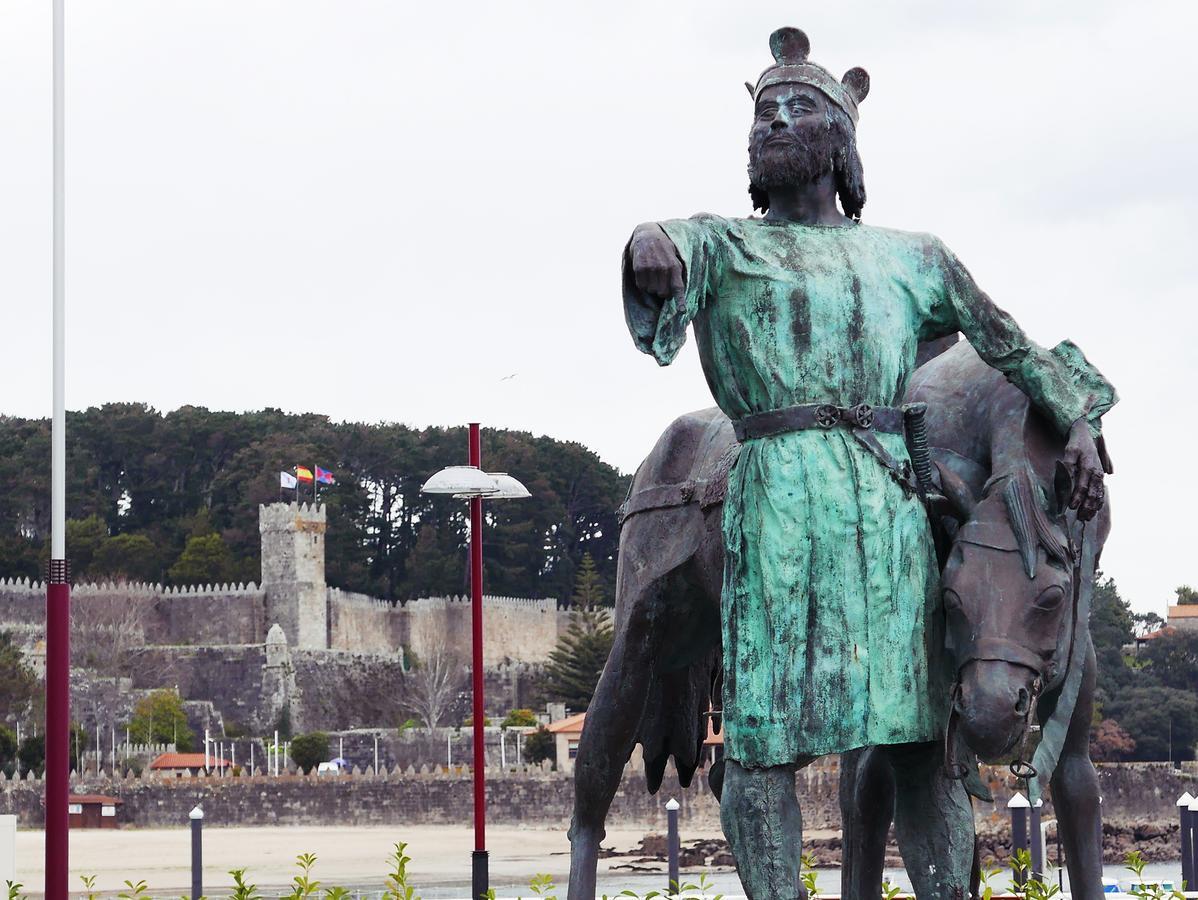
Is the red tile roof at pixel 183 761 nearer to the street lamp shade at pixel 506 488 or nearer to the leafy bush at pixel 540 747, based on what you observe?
the leafy bush at pixel 540 747

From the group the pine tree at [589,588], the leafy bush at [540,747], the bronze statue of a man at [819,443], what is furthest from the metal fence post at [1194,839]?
the pine tree at [589,588]

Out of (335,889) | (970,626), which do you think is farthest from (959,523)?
(335,889)

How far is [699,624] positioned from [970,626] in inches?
37.2

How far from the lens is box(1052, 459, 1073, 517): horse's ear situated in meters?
4.61

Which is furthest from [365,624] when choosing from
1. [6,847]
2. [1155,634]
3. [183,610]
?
[6,847]

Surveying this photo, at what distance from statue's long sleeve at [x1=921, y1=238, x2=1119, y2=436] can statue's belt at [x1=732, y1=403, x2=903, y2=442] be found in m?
0.31

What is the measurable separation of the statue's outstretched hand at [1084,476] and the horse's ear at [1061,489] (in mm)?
21

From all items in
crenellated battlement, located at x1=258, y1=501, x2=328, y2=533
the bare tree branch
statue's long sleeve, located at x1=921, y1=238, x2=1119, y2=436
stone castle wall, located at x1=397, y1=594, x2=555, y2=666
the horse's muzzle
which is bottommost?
the horse's muzzle

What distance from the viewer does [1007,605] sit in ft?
14.6

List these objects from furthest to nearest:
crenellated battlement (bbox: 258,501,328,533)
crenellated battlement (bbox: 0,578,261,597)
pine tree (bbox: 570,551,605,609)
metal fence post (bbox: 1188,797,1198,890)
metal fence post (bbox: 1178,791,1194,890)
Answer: crenellated battlement (bbox: 258,501,328,533), pine tree (bbox: 570,551,605,609), crenellated battlement (bbox: 0,578,261,597), metal fence post (bbox: 1178,791,1194,890), metal fence post (bbox: 1188,797,1198,890)

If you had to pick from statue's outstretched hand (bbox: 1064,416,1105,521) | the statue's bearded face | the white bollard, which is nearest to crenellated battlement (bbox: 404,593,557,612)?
the white bollard

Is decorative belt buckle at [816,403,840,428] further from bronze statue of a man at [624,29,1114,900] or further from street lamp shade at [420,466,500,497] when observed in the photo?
street lamp shade at [420,466,500,497]

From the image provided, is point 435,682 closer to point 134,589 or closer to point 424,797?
point 134,589

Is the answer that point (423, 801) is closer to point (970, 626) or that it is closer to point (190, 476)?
point (190, 476)
